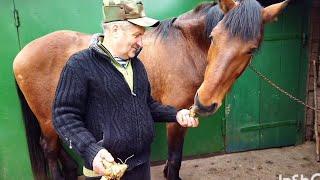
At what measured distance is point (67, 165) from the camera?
2.91 m

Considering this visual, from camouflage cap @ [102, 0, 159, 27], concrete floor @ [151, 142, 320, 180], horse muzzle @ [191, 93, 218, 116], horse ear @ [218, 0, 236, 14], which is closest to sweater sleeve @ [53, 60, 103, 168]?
camouflage cap @ [102, 0, 159, 27]

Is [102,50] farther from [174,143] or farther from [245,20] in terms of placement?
[174,143]

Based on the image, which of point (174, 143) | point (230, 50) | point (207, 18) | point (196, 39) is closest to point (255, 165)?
point (174, 143)

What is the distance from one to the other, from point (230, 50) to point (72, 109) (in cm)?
105

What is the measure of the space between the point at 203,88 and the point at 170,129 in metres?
0.90

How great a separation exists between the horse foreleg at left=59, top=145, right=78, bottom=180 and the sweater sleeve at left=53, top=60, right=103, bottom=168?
174 cm

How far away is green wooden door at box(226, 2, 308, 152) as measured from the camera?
333cm

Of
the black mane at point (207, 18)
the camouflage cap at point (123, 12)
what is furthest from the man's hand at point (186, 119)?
the black mane at point (207, 18)

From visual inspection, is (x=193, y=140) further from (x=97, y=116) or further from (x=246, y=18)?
(x=97, y=116)

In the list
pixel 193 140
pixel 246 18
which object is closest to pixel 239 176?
pixel 193 140

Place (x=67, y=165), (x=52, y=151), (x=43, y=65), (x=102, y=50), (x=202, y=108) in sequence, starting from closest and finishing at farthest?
(x=102, y=50), (x=202, y=108), (x=43, y=65), (x=52, y=151), (x=67, y=165)

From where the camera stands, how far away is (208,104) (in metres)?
1.82

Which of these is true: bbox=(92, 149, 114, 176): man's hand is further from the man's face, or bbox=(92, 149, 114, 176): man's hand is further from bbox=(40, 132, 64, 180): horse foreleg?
bbox=(40, 132, 64, 180): horse foreleg

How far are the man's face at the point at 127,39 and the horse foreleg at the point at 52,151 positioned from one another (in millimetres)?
1672
